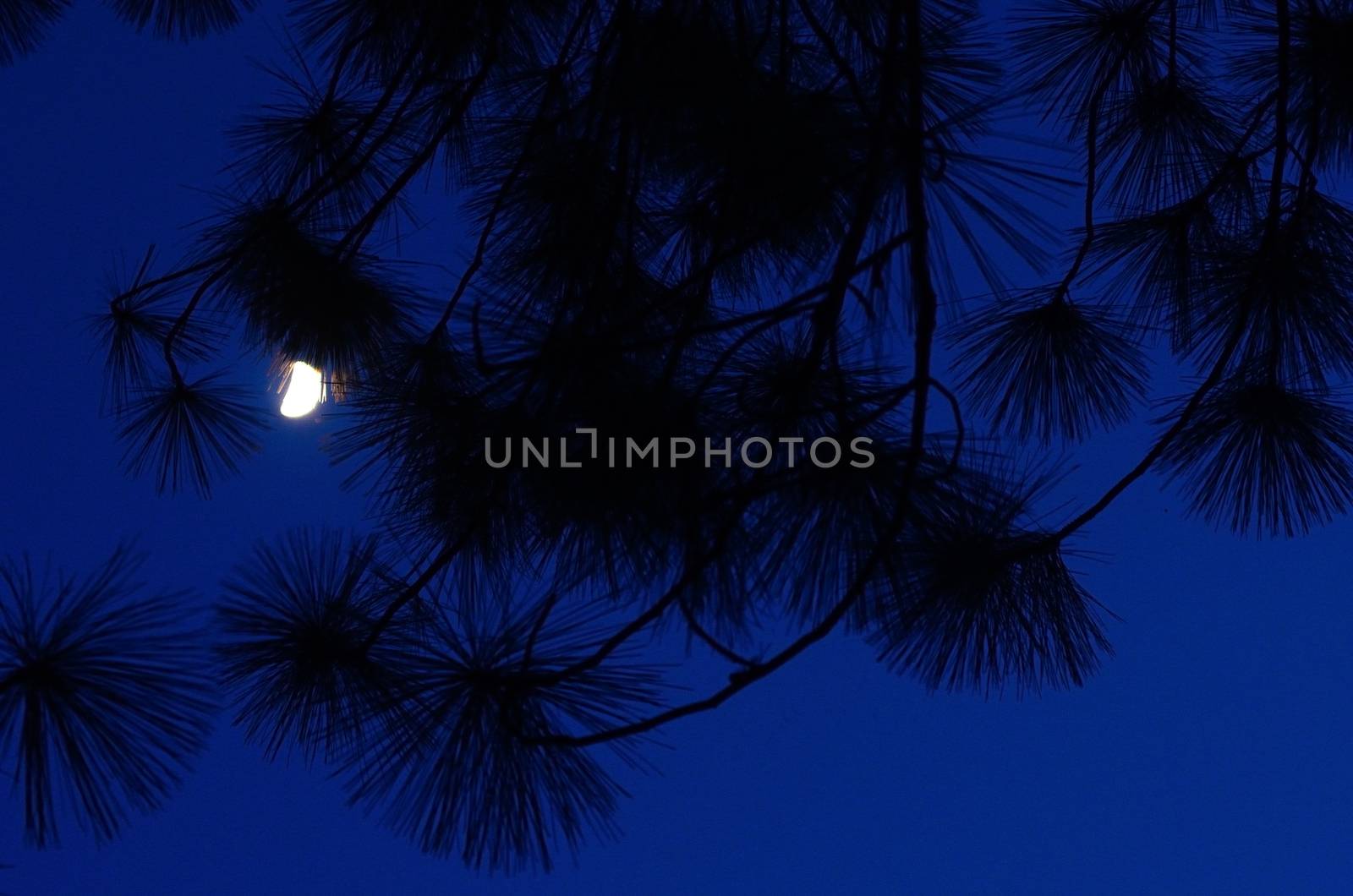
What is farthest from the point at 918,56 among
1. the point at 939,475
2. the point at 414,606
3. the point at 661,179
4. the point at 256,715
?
the point at 256,715

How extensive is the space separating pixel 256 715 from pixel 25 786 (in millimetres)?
224

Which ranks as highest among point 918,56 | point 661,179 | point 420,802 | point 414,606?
point 661,179

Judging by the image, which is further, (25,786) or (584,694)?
(584,694)

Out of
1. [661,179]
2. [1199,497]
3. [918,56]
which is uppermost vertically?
[661,179]

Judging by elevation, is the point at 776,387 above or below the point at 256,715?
above

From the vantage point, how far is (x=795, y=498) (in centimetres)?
72

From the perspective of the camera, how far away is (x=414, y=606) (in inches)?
29.7

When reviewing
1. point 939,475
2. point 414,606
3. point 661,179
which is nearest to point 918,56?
point 939,475

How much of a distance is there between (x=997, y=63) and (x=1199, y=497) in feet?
1.49

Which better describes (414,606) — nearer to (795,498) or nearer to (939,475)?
(795,498)

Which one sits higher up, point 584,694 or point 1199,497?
point 1199,497

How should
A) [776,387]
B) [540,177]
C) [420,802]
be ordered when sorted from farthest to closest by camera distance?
[540,177], [776,387], [420,802]

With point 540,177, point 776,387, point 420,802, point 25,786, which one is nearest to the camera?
point 25,786

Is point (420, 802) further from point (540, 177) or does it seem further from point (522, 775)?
point (540, 177)
